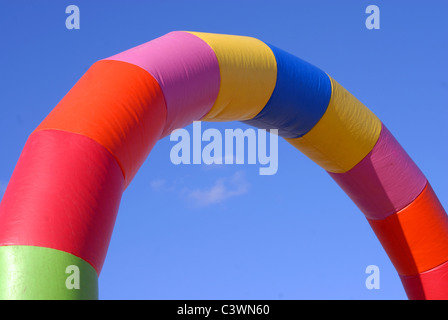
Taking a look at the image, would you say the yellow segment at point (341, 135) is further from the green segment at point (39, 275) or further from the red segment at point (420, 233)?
the green segment at point (39, 275)

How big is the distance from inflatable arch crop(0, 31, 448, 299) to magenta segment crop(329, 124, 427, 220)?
0.03ft

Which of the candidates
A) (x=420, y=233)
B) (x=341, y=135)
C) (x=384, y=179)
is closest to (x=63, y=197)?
(x=341, y=135)

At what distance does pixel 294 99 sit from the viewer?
5707mm

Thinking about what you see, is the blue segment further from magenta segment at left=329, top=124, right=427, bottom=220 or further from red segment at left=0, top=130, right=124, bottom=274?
red segment at left=0, top=130, right=124, bottom=274

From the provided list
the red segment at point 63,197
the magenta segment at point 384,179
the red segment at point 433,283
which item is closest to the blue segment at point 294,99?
the magenta segment at point 384,179

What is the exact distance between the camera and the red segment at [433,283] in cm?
619

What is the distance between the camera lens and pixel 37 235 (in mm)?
3234

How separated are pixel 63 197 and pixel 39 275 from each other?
0.46m

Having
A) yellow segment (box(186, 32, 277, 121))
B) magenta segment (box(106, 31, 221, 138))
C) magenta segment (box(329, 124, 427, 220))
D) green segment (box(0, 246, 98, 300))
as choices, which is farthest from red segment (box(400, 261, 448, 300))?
green segment (box(0, 246, 98, 300))

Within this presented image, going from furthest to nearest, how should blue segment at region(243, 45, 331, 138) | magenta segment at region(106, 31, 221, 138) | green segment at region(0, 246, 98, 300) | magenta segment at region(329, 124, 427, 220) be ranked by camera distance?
magenta segment at region(329, 124, 427, 220), blue segment at region(243, 45, 331, 138), magenta segment at region(106, 31, 221, 138), green segment at region(0, 246, 98, 300)

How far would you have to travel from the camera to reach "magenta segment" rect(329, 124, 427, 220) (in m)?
6.15
